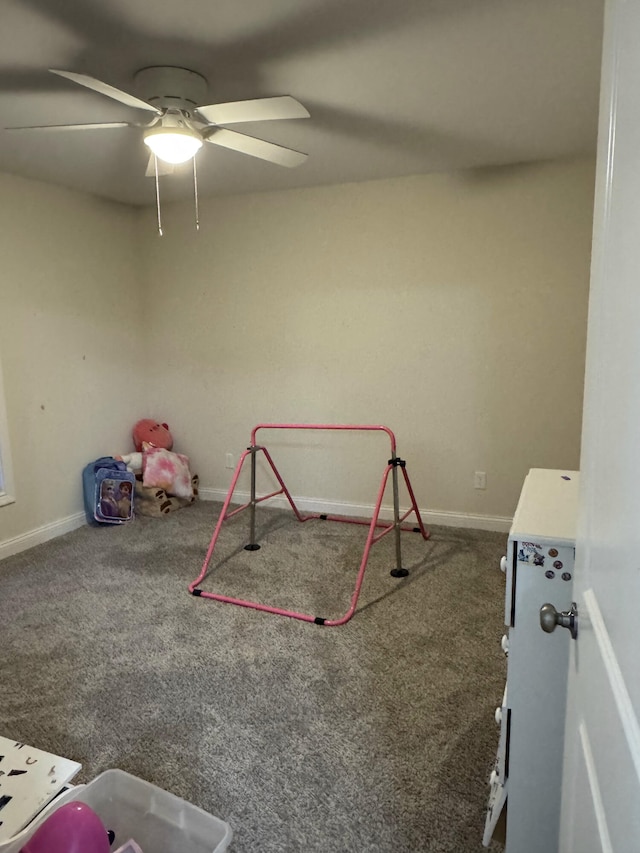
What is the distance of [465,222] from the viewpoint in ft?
11.7

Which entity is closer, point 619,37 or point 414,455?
point 619,37

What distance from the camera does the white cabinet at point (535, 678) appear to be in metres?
1.28

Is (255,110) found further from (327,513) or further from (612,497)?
(327,513)

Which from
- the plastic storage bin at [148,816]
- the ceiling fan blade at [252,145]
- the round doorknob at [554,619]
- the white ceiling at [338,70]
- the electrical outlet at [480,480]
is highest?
the white ceiling at [338,70]

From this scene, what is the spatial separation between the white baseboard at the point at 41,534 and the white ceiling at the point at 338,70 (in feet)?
7.18

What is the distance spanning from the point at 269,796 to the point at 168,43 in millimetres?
2396

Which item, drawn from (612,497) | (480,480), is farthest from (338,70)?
(480,480)

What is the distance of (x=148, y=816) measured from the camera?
1410 millimetres

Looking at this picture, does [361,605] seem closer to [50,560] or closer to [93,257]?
[50,560]

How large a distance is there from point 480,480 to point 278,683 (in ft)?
6.85

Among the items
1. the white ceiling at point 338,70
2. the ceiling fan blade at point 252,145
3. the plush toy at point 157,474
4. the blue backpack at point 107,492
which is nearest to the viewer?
the white ceiling at point 338,70

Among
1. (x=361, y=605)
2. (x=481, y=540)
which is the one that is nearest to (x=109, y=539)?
(x=361, y=605)

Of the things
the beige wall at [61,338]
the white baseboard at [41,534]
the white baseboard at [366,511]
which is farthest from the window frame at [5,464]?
the white baseboard at [366,511]

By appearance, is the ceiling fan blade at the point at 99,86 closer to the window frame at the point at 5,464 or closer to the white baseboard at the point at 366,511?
the window frame at the point at 5,464
